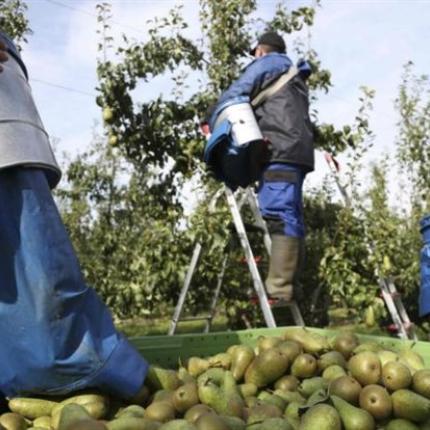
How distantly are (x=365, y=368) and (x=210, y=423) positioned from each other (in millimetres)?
800

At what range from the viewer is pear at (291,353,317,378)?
96.4 inches

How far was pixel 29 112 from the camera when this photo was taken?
2.10 meters

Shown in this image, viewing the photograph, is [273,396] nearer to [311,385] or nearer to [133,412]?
[311,385]

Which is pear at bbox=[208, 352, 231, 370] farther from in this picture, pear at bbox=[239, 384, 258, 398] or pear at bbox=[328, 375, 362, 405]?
pear at bbox=[328, 375, 362, 405]

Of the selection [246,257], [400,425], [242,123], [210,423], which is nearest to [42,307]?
[210,423]

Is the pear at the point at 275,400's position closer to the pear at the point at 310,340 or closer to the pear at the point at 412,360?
the pear at the point at 310,340

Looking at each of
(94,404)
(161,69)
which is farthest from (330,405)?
(161,69)

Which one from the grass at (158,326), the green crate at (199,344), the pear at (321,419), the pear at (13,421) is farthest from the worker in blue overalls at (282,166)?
the grass at (158,326)

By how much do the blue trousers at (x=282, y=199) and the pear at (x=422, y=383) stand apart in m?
1.94

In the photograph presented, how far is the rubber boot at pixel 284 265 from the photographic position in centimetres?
420

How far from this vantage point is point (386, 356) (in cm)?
246

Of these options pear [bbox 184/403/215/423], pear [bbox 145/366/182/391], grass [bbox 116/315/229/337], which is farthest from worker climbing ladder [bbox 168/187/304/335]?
grass [bbox 116/315/229/337]

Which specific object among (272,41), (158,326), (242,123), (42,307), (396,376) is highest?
(272,41)

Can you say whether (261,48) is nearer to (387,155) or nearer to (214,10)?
(214,10)
